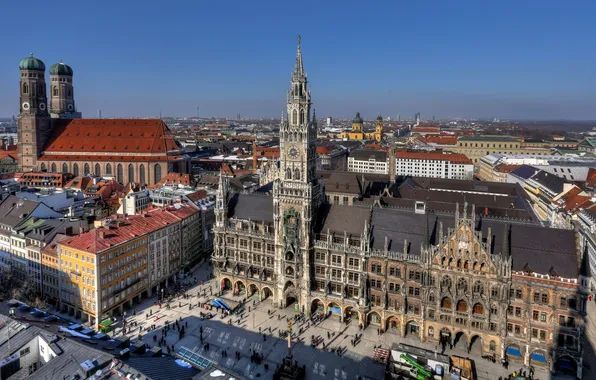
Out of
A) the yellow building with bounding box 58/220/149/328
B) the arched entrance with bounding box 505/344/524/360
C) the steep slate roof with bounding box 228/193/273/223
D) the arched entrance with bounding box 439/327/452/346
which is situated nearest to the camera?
the arched entrance with bounding box 505/344/524/360

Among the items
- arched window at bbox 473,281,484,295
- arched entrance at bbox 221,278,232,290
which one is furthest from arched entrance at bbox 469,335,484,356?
arched entrance at bbox 221,278,232,290

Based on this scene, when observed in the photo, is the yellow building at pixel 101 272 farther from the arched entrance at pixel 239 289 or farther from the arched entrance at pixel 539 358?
the arched entrance at pixel 539 358

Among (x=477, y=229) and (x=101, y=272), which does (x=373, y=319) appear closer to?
(x=477, y=229)

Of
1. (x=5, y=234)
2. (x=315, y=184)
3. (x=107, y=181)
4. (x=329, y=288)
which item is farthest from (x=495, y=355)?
(x=107, y=181)

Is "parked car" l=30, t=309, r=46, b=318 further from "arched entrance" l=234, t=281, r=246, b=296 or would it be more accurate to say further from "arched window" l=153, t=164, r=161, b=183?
"arched window" l=153, t=164, r=161, b=183

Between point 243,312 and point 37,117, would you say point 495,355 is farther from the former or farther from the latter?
point 37,117

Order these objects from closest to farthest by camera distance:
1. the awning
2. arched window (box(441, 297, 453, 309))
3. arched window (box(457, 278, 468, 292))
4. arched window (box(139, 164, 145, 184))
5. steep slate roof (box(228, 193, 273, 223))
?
the awning < arched window (box(457, 278, 468, 292)) < arched window (box(441, 297, 453, 309)) < steep slate roof (box(228, 193, 273, 223)) < arched window (box(139, 164, 145, 184))
